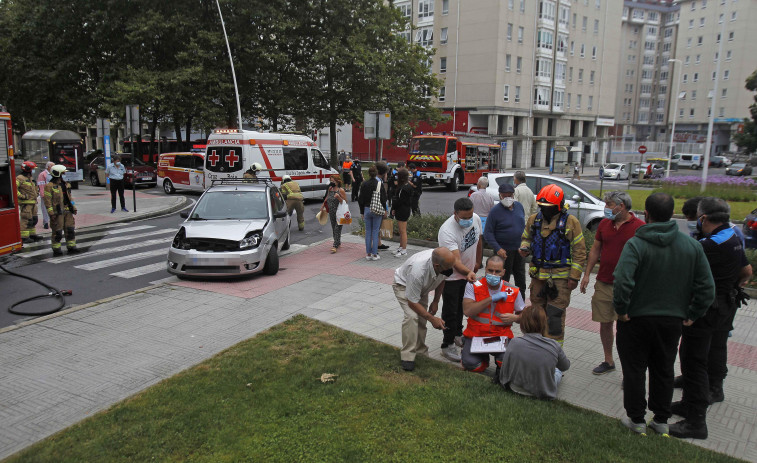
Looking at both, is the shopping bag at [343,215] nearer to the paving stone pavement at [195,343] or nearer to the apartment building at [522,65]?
the paving stone pavement at [195,343]

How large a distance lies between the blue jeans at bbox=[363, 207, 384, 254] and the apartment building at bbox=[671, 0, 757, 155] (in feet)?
277

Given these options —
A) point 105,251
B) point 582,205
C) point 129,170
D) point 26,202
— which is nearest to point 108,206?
point 26,202

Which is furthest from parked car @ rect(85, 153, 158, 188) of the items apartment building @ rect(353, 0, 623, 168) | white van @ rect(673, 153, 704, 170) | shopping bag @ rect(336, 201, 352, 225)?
white van @ rect(673, 153, 704, 170)

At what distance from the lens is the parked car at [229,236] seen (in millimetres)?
8672

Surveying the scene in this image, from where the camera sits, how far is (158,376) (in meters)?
5.25

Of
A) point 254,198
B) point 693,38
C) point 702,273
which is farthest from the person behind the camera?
point 693,38

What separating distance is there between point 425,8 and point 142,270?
5157 centimetres

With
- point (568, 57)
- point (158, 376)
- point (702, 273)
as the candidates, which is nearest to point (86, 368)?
point (158, 376)

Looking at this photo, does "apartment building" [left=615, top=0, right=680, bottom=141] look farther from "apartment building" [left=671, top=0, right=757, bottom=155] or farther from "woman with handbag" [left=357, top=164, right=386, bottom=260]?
"woman with handbag" [left=357, top=164, right=386, bottom=260]

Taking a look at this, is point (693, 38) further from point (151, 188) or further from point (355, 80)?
point (151, 188)

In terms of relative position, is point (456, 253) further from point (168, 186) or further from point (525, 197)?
point (168, 186)

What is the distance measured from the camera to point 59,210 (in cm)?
1056

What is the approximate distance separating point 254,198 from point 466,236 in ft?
18.4

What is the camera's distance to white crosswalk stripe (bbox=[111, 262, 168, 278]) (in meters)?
9.45
